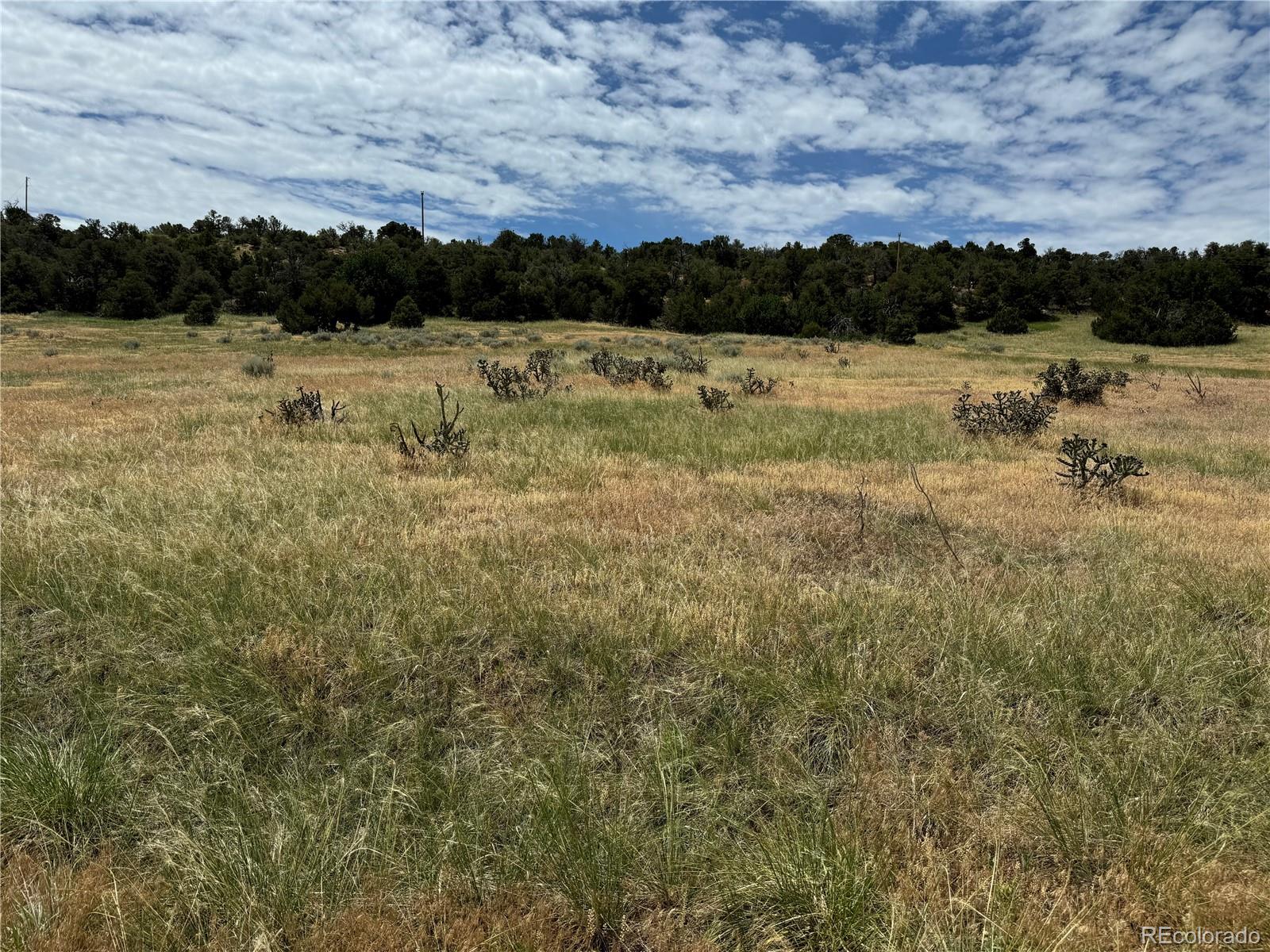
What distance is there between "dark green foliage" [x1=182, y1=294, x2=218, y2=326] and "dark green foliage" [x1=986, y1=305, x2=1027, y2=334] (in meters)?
70.5

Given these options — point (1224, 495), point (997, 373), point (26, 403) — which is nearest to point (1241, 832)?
point (1224, 495)

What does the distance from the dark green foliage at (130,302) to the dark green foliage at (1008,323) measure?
77714mm

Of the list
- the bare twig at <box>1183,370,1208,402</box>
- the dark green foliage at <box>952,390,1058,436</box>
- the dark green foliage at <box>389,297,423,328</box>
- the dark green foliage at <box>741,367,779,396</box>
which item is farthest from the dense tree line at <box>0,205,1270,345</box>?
the dark green foliage at <box>952,390,1058,436</box>

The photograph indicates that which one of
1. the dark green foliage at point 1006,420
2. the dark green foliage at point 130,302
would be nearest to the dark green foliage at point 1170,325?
the dark green foliage at point 1006,420

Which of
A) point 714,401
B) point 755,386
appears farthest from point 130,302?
point 714,401

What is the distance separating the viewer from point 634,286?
69000mm

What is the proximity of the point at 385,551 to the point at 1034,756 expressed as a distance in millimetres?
4580

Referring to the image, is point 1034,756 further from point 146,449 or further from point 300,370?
point 300,370

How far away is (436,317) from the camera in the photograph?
61.5m

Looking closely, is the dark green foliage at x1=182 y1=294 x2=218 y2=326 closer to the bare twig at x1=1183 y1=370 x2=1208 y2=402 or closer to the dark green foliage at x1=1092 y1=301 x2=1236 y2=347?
the bare twig at x1=1183 y1=370 x2=1208 y2=402

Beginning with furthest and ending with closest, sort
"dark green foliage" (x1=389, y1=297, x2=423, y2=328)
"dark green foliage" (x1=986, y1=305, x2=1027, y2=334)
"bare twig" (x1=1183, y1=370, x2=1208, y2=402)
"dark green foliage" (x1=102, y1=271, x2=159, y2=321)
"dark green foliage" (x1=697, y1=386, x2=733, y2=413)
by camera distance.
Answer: "dark green foliage" (x1=986, y1=305, x2=1027, y2=334) < "dark green foliage" (x1=102, y1=271, x2=159, y2=321) < "dark green foliage" (x1=389, y1=297, x2=423, y2=328) < "bare twig" (x1=1183, y1=370, x2=1208, y2=402) < "dark green foliage" (x1=697, y1=386, x2=733, y2=413)

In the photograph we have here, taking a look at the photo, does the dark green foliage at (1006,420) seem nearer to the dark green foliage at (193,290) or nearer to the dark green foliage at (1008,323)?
the dark green foliage at (1008,323)

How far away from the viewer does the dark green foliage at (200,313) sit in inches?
2128

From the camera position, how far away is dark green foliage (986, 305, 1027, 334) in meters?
61.6
